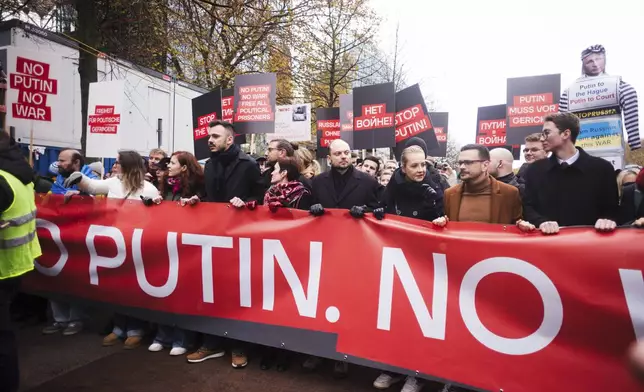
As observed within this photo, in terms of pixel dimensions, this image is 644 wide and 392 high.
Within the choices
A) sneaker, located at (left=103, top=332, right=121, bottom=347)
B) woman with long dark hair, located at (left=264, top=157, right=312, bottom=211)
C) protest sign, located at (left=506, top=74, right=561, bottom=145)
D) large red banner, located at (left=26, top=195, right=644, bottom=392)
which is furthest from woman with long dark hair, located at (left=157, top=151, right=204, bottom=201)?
protest sign, located at (left=506, top=74, right=561, bottom=145)

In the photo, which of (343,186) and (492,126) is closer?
(343,186)

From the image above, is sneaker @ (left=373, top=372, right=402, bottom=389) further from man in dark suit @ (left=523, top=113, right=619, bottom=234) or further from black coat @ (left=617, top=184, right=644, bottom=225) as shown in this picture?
black coat @ (left=617, top=184, right=644, bottom=225)

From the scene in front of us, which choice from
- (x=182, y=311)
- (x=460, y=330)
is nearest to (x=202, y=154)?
(x=182, y=311)

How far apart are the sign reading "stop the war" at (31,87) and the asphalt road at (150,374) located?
3357 mm

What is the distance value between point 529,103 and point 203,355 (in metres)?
5.88

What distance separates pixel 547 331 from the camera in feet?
9.57

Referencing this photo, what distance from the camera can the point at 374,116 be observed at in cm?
758

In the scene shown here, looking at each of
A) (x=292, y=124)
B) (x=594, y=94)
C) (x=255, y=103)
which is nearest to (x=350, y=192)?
A: (x=594, y=94)

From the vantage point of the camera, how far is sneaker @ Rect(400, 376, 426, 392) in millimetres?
3432

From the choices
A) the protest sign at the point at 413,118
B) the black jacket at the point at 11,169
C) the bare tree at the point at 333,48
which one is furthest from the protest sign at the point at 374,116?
the bare tree at the point at 333,48

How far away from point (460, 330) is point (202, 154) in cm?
584

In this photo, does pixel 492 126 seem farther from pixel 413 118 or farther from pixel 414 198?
pixel 414 198

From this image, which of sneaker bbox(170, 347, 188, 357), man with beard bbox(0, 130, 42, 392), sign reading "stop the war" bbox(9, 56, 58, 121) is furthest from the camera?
sign reading "stop the war" bbox(9, 56, 58, 121)

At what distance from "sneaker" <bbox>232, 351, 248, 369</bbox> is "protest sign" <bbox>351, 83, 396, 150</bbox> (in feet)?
14.0
